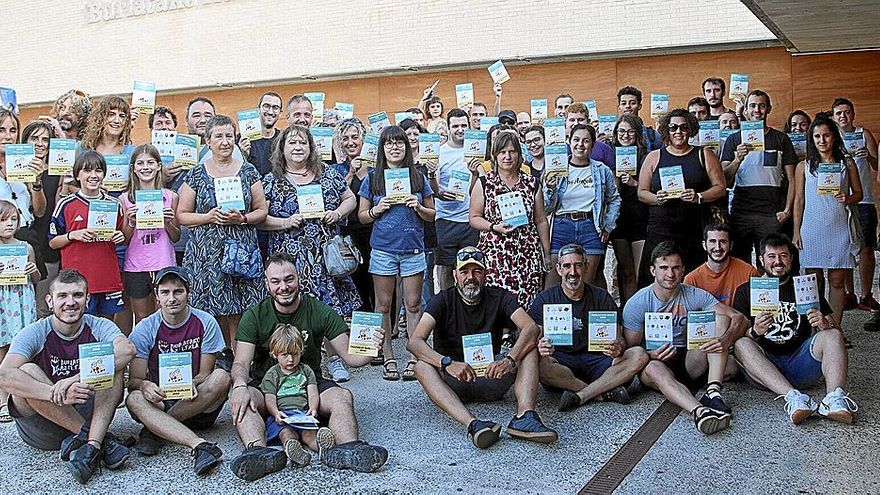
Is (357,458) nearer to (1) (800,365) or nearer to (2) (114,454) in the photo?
(2) (114,454)

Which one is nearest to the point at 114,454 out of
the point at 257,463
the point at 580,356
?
the point at 257,463

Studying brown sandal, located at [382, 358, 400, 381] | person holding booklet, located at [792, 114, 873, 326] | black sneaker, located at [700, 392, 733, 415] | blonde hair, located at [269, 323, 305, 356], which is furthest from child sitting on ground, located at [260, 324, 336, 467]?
person holding booklet, located at [792, 114, 873, 326]

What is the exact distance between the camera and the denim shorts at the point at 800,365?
5246mm

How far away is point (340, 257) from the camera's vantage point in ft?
19.8

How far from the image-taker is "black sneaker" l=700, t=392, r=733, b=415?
4.94m

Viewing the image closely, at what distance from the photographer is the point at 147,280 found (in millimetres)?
6113

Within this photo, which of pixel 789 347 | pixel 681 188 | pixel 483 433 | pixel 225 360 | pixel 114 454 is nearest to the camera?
pixel 114 454

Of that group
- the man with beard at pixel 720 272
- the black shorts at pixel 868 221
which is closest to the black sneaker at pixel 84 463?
the man with beard at pixel 720 272

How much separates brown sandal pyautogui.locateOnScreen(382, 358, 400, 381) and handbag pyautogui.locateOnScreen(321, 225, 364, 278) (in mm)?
741

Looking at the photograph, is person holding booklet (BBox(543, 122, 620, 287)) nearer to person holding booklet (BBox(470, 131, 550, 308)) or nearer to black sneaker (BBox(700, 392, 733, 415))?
person holding booklet (BBox(470, 131, 550, 308))

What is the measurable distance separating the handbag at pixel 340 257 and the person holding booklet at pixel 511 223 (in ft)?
2.96

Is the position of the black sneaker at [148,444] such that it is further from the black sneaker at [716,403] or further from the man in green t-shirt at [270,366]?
the black sneaker at [716,403]

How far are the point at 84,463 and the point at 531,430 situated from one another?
2.32m

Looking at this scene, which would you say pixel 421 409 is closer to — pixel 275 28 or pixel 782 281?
pixel 782 281
